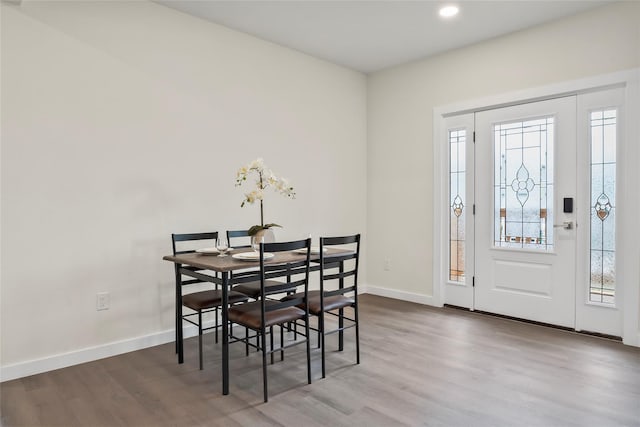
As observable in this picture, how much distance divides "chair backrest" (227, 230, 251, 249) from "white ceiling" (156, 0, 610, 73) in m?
1.90

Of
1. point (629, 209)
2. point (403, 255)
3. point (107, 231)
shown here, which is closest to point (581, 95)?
point (629, 209)

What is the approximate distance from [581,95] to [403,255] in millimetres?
2403

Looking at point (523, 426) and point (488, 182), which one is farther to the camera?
point (488, 182)

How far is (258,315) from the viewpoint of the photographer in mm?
2523

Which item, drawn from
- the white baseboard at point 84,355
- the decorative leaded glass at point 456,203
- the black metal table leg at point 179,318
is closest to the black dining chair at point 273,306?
the black metal table leg at point 179,318

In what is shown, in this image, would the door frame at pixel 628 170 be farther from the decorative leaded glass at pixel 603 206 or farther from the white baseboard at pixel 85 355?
the white baseboard at pixel 85 355

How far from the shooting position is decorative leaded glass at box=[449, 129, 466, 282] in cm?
441

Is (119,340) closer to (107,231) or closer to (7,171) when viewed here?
(107,231)

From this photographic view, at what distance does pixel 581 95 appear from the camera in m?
3.57

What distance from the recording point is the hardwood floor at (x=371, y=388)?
7.25ft

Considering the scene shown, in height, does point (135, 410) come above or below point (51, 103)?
below

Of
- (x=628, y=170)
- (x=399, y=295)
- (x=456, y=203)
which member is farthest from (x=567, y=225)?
(x=399, y=295)

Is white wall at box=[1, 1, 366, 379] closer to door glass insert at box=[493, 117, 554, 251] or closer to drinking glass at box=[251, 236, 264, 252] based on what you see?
drinking glass at box=[251, 236, 264, 252]

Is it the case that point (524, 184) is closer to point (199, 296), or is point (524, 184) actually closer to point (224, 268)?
point (224, 268)
